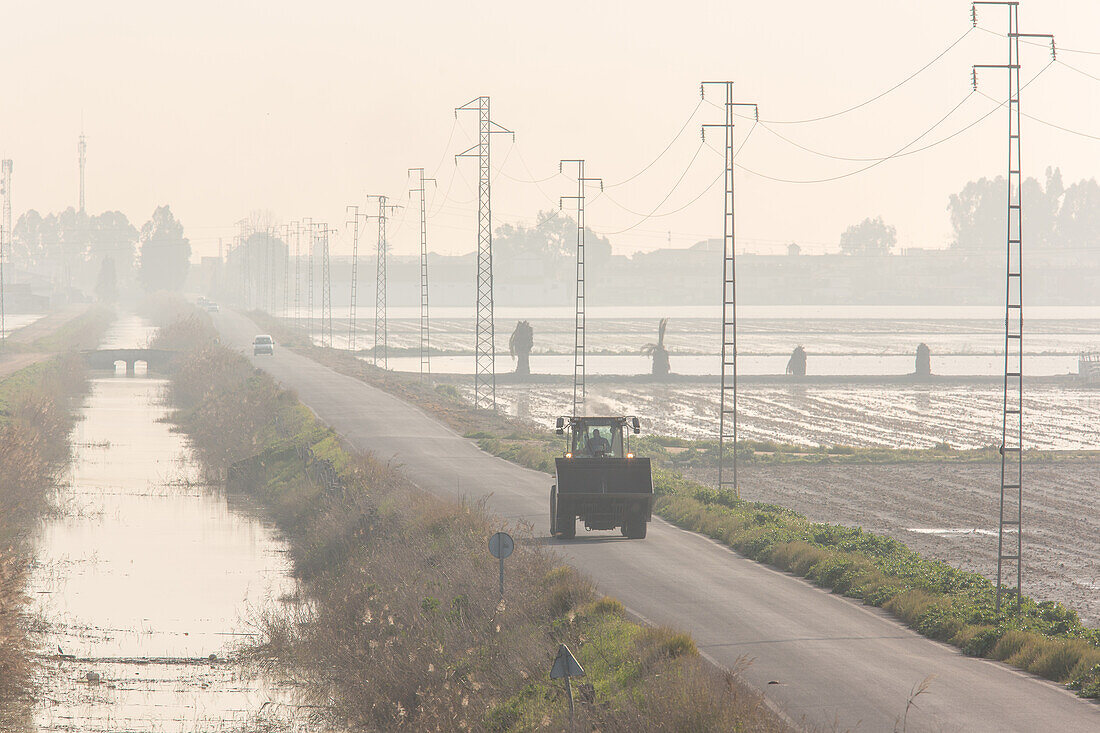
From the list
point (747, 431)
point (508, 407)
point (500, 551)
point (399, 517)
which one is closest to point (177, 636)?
point (399, 517)

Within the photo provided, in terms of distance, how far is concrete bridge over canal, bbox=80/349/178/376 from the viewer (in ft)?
314

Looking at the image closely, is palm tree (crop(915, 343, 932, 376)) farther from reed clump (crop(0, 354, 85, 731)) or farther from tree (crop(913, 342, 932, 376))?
reed clump (crop(0, 354, 85, 731))

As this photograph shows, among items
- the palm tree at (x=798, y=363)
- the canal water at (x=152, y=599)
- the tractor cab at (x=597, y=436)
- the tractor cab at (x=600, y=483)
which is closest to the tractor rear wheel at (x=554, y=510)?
the tractor cab at (x=600, y=483)

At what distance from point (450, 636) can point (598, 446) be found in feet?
29.2

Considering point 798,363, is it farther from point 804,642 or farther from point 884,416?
point 804,642

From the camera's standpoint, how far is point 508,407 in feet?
243

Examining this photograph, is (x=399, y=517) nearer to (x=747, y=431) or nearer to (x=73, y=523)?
(x=73, y=523)

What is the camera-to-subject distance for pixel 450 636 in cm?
2044

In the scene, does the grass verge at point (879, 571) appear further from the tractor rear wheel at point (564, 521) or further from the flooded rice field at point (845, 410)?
the flooded rice field at point (845, 410)

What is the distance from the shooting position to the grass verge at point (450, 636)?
15.0 metres

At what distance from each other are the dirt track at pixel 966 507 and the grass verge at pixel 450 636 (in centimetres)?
1122

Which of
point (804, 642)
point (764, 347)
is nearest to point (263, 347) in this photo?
point (764, 347)

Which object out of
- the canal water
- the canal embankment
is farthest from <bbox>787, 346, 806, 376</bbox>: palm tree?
the canal water

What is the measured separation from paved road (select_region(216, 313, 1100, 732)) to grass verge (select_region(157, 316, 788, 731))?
4.37 ft
